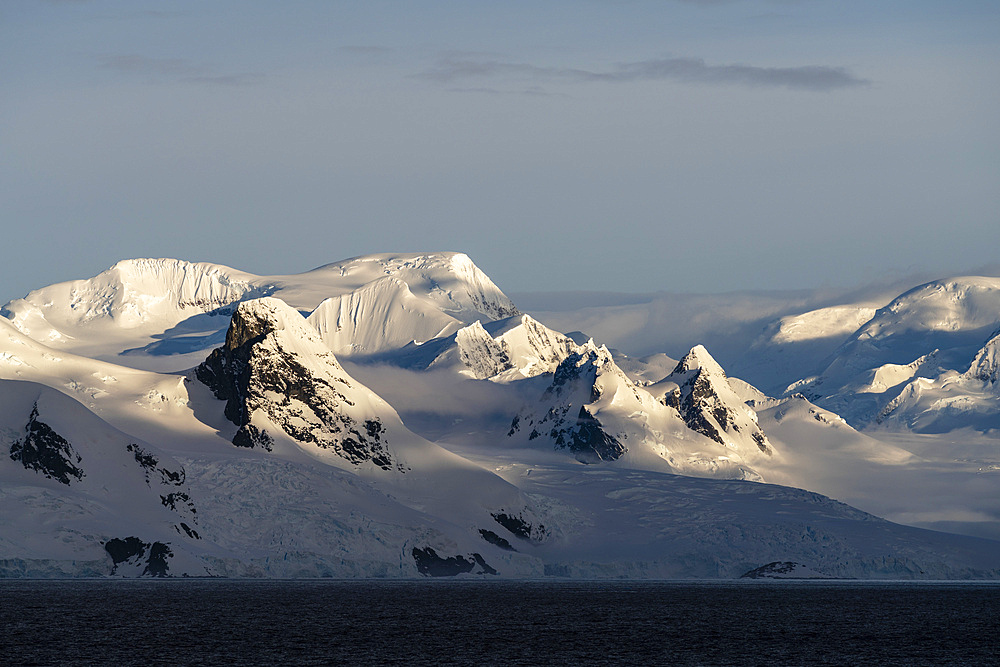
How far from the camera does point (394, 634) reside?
150 metres

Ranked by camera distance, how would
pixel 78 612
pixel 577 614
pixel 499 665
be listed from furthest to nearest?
pixel 577 614
pixel 78 612
pixel 499 665

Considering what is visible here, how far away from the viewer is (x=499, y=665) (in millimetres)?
120938

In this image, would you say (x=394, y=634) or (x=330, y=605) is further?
(x=330, y=605)

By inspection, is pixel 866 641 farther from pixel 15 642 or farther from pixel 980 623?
pixel 15 642

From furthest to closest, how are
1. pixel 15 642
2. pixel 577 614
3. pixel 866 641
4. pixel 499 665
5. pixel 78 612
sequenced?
pixel 577 614, pixel 78 612, pixel 866 641, pixel 15 642, pixel 499 665

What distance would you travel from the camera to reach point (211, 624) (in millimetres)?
157125

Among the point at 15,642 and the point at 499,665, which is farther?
the point at 15,642

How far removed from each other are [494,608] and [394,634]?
162 ft

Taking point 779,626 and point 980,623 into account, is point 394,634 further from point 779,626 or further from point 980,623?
point 980,623

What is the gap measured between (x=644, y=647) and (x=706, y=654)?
25.1 feet

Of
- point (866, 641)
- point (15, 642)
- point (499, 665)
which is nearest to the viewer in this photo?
point (499, 665)

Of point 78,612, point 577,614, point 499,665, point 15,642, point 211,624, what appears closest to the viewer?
point 499,665

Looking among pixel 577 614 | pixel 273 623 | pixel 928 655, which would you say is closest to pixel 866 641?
pixel 928 655

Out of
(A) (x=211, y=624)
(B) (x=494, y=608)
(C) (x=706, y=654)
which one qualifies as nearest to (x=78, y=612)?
(A) (x=211, y=624)
